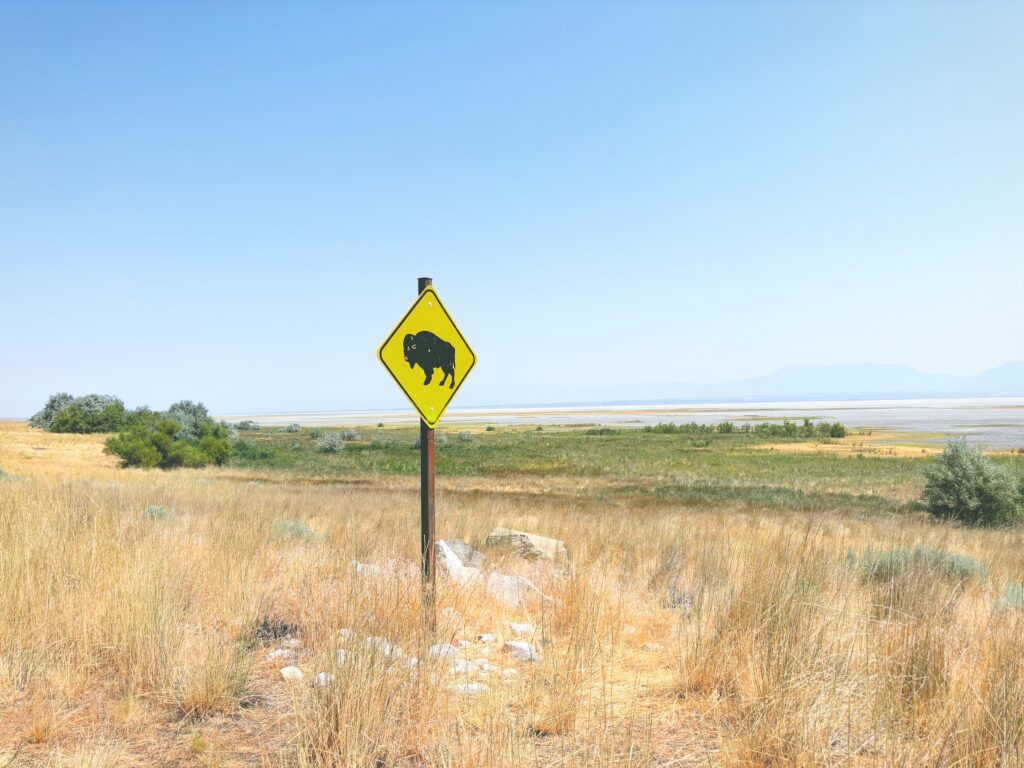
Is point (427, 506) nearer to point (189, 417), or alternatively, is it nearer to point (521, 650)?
point (521, 650)

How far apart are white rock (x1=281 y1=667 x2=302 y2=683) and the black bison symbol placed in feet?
7.87

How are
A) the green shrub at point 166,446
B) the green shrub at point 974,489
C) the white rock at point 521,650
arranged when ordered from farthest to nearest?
the green shrub at point 166,446 → the green shrub at point 974,489 → the white rock at point 521,650

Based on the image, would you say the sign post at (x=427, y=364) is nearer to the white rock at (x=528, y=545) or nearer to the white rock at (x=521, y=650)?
the white rock at (x=521, y=650)

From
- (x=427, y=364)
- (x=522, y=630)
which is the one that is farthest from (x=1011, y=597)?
(x=427, y=364)

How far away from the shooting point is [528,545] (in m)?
9.55

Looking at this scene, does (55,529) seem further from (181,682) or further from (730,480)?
(730,480)

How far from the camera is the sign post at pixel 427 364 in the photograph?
17.3ft

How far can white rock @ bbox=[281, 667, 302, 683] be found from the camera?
383cm

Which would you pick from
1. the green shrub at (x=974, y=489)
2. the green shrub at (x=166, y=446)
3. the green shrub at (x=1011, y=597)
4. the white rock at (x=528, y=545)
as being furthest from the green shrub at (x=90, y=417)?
the green shrub at (x=1011, y=597)

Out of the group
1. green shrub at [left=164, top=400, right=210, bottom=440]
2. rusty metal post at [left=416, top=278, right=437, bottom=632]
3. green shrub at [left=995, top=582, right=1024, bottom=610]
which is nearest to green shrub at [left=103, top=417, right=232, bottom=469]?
green shrub at [left=164, top=400, right=210, bottom=440]

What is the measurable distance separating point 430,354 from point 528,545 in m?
4.99

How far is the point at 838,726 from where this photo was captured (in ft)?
10.6

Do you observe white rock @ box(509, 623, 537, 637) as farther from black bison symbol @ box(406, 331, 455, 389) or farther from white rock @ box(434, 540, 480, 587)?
black bison symbol @ box(406, 331, 455, 389)

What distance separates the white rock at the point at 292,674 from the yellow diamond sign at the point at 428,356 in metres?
2.06
